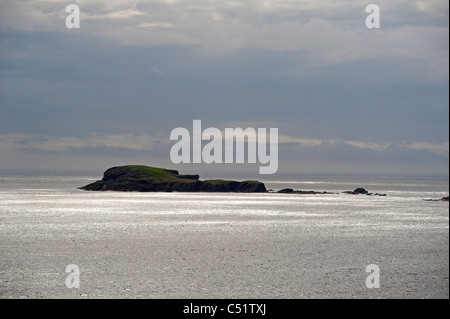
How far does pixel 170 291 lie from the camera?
144 feet

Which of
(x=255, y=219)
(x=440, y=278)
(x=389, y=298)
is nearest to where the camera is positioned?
(x=389, y=298)

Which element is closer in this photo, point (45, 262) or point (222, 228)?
point (45, 262)

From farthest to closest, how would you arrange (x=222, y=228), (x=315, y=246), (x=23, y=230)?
(x=222, y=228), (x=23, y=230), (x=315, y=246)

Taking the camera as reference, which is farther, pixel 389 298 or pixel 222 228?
pixel 222 228

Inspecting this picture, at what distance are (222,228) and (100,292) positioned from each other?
5378 centimetres

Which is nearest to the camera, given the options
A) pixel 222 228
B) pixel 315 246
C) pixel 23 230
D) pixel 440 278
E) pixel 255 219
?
pixel 440 278

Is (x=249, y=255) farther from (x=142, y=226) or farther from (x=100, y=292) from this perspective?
(x=142, y=226)

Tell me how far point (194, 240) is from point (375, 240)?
27.1 meters
